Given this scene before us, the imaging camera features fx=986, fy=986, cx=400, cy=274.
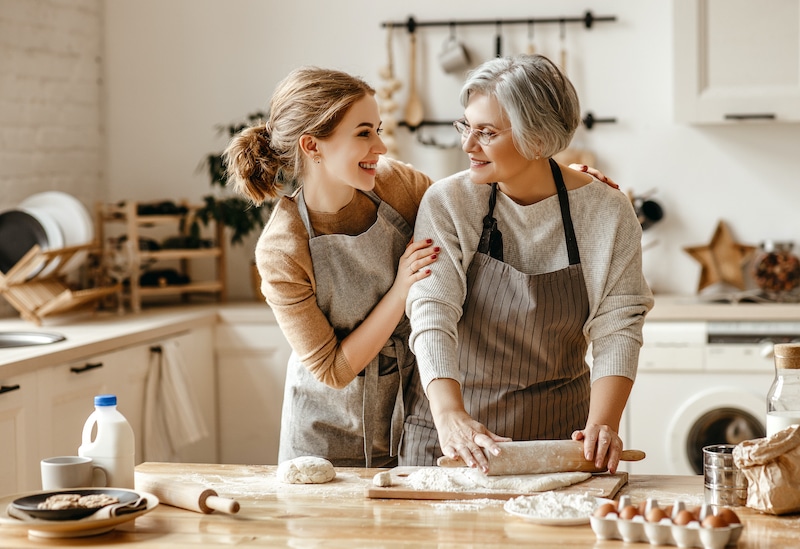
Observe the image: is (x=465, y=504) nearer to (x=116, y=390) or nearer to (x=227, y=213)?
(x=116, y=390)

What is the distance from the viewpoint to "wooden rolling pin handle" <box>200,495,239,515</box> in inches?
59.5

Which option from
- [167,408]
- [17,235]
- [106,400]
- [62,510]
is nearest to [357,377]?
[106,400]

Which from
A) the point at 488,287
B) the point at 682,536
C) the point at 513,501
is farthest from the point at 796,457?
the point at 488,287

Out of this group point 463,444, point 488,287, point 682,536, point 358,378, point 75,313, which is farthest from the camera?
point 75,313

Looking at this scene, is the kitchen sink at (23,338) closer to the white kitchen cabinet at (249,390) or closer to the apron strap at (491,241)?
the white kitchen cabinet at (249,390)

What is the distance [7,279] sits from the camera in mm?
3328

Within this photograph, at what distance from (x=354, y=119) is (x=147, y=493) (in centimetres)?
85

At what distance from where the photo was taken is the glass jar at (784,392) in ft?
4.93

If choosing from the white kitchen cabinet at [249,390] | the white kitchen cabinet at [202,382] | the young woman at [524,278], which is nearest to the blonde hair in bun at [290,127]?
the young woman at [524,278]

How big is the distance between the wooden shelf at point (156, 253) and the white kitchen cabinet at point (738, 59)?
200 cm

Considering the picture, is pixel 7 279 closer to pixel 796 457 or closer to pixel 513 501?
pixel 513 501

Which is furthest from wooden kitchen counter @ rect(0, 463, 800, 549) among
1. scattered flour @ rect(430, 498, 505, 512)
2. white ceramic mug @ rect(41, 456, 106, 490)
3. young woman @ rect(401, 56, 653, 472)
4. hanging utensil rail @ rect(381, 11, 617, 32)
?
hanging utensil rail @ rect(381, 11, 617, 32)

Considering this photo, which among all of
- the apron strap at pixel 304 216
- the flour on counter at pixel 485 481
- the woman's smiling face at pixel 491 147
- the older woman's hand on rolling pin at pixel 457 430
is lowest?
the flour on counter at pixel 485 481

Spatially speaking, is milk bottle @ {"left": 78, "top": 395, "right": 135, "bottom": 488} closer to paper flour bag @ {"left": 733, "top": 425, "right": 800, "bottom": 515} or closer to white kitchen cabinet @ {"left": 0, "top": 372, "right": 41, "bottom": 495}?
paper flour bag @ {"left": 733, "top": 425, "right": 800, "bottom": 515}
